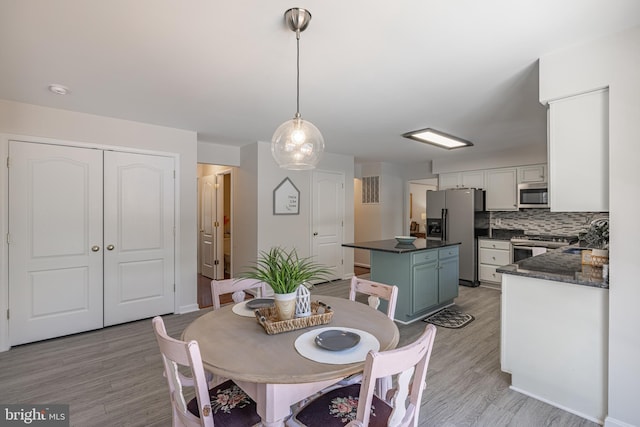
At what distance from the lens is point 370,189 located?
705cm

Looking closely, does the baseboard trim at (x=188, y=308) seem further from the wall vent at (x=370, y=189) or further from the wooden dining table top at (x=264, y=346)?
the wall vent at (x=370, y=189)

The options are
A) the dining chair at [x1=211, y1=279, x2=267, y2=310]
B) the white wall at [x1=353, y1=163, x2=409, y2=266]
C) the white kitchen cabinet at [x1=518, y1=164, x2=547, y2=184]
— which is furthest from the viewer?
the white wall at [x1=353, y1=163, x2=409, y2=266]

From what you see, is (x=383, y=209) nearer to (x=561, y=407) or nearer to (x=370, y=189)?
(x=370, y=189)

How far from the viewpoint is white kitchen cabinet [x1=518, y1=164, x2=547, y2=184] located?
16.2ft

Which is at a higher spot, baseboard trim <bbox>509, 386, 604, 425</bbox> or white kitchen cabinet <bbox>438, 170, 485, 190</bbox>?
white kitchen cabinet <bbox>438, 170, 485, 190</bbox>

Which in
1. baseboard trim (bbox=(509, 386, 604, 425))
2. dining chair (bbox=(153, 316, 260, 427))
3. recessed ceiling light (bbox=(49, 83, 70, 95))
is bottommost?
baseboard trim (bbox=(509, 386, 604, 425))

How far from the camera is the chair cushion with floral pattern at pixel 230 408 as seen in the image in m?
1.30

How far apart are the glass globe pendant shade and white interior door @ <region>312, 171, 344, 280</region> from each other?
3412 millimetres

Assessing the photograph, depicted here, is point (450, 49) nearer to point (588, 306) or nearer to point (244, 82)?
point (244, 82)

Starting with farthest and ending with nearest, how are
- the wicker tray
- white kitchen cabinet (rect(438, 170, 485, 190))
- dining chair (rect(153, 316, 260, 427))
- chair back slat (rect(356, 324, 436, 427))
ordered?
white kitchen cabinet (rect(438, 170, 485, 190)) → the wicker tray → dining chair (rect(153, 316, 260, 427)) → chair back slat (rect(356, 324, 436, 427))

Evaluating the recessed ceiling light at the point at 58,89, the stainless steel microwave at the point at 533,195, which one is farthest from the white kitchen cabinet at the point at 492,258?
the recessed ceiling light at the point at 58,89

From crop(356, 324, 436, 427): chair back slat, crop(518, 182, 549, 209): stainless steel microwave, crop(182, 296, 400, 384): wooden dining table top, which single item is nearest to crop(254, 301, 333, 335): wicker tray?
crop(182, 296, 400, 384): wooden dining table top

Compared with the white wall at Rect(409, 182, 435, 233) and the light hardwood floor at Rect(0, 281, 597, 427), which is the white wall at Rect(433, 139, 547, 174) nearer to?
the light hardwood floor at Rect(0, 281, 597, 427)

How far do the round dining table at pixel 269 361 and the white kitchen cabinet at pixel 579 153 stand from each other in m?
1.52
